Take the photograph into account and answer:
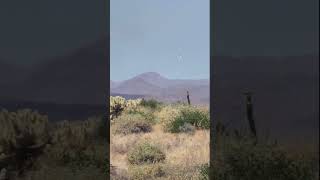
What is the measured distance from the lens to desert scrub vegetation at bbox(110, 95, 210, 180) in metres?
10.6

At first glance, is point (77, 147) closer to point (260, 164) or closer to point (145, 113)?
point (260, 164)

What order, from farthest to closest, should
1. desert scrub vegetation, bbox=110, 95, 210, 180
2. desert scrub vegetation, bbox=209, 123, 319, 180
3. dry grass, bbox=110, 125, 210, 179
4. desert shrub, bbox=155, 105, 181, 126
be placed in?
desert shrub, bbox=155, 105, 181, 126
dry grass, bbox=110, 125, 210, 179
desert scrub vegetation, bbox=110, 95, 210, 180
desert scrub vegetation, bbox=209, 123, 319, 180

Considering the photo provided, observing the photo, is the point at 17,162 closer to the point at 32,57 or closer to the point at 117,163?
the point at 32,57

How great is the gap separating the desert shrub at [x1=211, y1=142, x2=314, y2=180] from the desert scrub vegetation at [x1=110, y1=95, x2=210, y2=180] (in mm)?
1046

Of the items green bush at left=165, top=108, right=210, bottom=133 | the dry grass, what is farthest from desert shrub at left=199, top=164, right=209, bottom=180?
green bush at left=165, top=108, right=210, bottom=133

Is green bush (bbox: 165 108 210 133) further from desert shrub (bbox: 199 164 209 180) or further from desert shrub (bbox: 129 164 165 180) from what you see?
desert shrub (bbox: 199 164 209 180)

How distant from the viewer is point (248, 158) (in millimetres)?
8867

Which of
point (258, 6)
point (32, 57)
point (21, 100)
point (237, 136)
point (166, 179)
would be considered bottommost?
point (166, 179)

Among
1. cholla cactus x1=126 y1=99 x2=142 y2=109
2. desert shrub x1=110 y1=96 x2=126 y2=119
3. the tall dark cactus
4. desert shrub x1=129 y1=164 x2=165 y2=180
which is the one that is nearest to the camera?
the tall dark cactus

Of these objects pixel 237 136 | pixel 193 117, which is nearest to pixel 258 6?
pixel 237 136

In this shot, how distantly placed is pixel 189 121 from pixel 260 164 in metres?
6.19

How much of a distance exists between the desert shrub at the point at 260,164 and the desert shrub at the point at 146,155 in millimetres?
2750

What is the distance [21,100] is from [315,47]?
4.45m

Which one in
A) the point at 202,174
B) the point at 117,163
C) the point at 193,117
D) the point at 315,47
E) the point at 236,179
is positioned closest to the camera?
the point at 315,47
